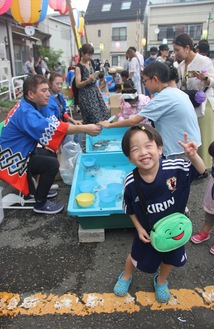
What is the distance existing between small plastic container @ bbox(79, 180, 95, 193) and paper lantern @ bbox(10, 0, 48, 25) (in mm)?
6821

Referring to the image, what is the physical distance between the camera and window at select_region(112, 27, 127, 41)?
33.9m

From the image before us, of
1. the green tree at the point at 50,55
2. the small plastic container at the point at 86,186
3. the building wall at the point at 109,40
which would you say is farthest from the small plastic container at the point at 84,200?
the building wall at the point at 109,40

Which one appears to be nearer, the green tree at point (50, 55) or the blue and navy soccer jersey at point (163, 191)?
the blue and navy soccer jersey at point (163, 191)

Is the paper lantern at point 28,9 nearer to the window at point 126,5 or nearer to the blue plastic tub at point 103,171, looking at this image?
Answer: the blue plastic tub at point 103,171

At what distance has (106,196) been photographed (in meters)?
3.32

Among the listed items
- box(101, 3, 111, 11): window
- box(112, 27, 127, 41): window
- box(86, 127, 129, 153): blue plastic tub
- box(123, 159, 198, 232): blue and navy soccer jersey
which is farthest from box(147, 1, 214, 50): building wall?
box(123, 159, 198, 232): blue and navy soccer jersey

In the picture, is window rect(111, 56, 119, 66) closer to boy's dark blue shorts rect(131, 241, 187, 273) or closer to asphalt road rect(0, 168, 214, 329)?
asphalt road rect(0, 168, 214, 329)

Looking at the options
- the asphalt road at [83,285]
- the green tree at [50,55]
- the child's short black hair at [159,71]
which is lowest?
the asphalt road at [83,285]

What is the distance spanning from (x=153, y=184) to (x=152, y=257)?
1.85 feet

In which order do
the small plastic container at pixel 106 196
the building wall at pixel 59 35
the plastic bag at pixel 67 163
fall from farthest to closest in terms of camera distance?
the building wall at pixel 59 35 < the plastic bag at pixel 67 163 < the small plastic container at pixel 106 196

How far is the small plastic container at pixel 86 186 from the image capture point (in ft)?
11.5

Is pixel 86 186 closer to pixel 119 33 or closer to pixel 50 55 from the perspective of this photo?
pixel 50 55

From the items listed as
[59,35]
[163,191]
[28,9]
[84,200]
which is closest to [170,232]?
[163,191]

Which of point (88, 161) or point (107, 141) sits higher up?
point (88, 161)
